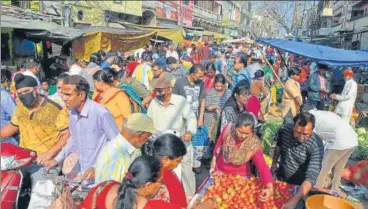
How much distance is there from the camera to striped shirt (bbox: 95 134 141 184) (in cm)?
292

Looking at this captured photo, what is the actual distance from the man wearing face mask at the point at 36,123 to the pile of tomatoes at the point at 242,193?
1.61 meters

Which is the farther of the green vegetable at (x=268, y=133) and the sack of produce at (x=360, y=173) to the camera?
the green vegetable at (x=268, y=133)

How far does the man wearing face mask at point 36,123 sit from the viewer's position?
13.0ft

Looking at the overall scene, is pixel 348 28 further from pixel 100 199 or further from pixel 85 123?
pixel 100 199

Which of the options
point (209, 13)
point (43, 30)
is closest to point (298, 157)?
point (43, 30)

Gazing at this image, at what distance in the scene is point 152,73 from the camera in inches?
343

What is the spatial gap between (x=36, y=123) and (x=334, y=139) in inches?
144

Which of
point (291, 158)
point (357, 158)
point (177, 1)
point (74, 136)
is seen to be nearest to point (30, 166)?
point (74, 136)

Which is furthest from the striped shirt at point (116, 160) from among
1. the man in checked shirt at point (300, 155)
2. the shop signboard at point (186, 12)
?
the shop signboard at point (186, 12)

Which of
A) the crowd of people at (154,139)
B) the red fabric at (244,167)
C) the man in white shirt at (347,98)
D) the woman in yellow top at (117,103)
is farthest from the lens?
the man in white shirt at (347,98)

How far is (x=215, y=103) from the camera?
6.29m

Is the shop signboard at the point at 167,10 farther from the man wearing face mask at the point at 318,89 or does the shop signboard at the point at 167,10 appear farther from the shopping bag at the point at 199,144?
the shopping bag at the point at 199,144

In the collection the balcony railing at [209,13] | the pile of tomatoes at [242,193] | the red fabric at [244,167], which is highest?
the balcony railing at [209,13]

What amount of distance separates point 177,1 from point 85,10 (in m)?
21.8
